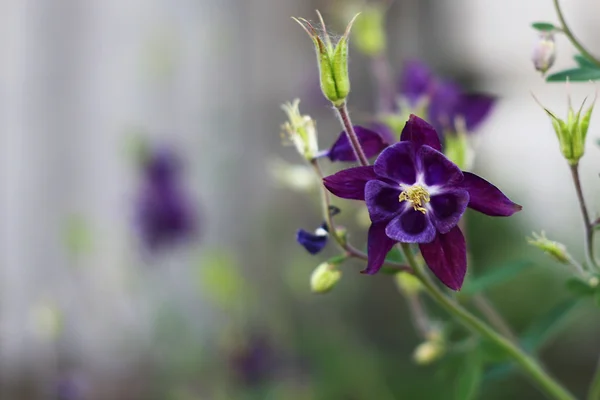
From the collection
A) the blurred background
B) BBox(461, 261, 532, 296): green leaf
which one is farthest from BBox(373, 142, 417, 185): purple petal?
the blurred background

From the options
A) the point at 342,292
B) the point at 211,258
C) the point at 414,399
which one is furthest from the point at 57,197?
the point at 414,399

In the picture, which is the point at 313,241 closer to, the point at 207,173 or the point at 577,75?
the point at 577,75

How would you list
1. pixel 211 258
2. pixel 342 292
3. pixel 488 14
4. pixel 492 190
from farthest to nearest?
pixel 488 14
pixel 342 292
pixel 211 258
pixel 492 190

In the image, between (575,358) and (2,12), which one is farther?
(2,12)

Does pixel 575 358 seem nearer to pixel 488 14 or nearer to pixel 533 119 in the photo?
pixel 533 119

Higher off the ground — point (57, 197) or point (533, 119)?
point (533, 119)

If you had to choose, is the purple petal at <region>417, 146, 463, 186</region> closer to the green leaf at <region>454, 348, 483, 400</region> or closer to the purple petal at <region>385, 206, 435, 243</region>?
the purple petal at <region>385, 206, 435, 243</region>

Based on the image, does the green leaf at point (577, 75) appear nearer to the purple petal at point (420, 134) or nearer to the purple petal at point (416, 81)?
the purple petal at point (420, 134)
